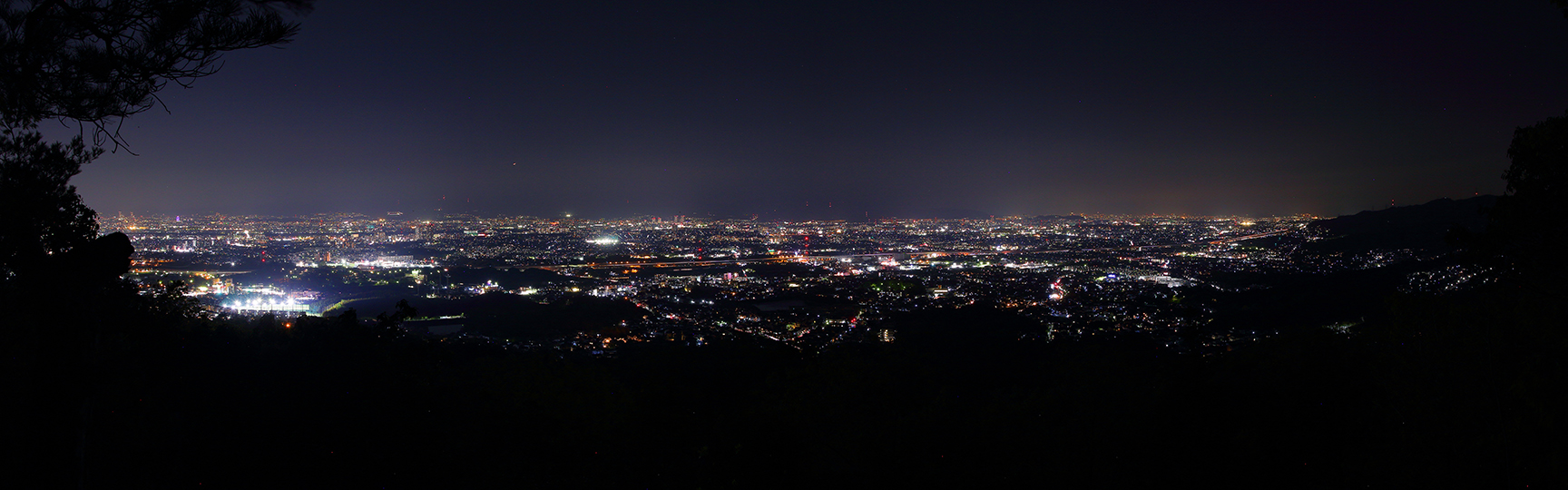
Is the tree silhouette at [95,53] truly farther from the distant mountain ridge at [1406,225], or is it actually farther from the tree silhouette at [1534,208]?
the distant mountain ridge at [1406,225]

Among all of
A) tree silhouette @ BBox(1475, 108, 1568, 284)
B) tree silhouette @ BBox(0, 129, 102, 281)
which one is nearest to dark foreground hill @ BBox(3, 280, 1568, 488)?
tree silhouette @ BBox(1475, 108, 1568, 284)

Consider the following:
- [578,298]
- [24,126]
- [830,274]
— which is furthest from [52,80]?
[830,274]

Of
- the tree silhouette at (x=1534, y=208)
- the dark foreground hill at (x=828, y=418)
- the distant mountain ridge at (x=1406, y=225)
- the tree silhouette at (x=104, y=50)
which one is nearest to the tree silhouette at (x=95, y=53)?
the tree silhouette at (x=104, y=50)

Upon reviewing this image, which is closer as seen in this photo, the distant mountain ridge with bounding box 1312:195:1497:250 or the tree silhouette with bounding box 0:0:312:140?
the tree silhouette with bounding box 0:0:312:140

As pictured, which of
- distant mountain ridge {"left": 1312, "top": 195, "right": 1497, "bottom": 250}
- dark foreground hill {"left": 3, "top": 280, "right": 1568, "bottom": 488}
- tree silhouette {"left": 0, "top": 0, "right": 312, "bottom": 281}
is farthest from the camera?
distant mountain ridge {"left": 1312, "top": 195, "right": 1497, "bottom": 250}

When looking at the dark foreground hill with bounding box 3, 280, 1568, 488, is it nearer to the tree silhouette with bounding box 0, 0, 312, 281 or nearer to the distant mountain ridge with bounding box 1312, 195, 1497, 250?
the tree silhouette with bounding box 0, 0, 312, 281

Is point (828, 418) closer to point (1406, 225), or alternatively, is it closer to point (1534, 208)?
point (1534, 208)

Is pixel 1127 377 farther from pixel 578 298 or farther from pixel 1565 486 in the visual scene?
pixel 578 298

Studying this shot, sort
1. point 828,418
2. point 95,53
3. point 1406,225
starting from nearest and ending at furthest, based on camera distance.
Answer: point 95,53
point 828,418
point 1406,225

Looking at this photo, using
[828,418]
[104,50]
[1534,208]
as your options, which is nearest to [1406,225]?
[1534,208]
